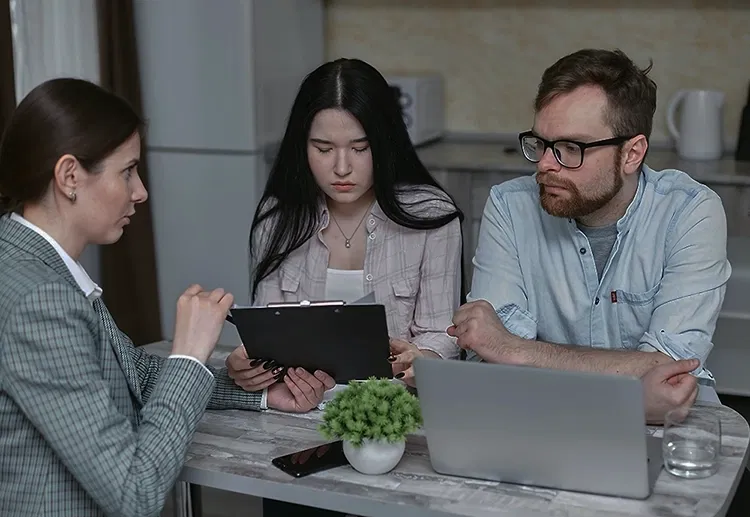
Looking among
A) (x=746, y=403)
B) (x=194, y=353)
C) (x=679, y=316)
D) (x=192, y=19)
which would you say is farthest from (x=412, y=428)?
(x=192, y=19)

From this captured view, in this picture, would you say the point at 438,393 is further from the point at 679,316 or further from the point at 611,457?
the point at 679,316

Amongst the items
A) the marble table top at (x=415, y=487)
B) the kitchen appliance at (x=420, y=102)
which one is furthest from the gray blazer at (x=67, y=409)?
the kitchen appliance at (x=420, y=102)

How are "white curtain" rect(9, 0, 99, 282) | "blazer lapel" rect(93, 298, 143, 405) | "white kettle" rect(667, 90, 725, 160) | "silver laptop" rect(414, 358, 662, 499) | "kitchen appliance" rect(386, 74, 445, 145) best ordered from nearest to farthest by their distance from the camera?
"silver laptop" rect(414, 358, 662, 499), "blazer lapel" rect(93, 298, 143, 405), "white curtain" rect(9, 0, 99, 282), "white kettle" rect(667, 90, 725, 160), "kitchen appliance" rect(386, 74, 445, 145)

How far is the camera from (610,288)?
211 cm

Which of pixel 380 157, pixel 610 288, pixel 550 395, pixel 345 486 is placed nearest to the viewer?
pixel 550 395

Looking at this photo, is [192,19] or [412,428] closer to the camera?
[412,428]

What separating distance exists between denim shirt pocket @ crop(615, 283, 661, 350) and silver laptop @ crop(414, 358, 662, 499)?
1.94ft

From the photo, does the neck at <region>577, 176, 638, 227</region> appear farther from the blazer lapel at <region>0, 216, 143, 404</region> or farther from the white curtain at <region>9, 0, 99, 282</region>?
the white curtain at <region>9, 0, 99, 282</region>

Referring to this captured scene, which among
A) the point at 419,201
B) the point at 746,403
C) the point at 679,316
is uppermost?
the point at 419,201

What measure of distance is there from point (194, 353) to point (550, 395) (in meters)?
0.55

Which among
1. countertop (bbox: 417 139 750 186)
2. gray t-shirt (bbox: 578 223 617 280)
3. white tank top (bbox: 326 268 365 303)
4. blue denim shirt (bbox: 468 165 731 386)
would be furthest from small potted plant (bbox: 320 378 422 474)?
countertop (bbox: 417 139 750 186)

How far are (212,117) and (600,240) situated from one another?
2.14m

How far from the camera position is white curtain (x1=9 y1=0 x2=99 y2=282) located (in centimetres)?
367

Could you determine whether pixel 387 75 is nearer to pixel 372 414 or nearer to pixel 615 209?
pixel 615 209
